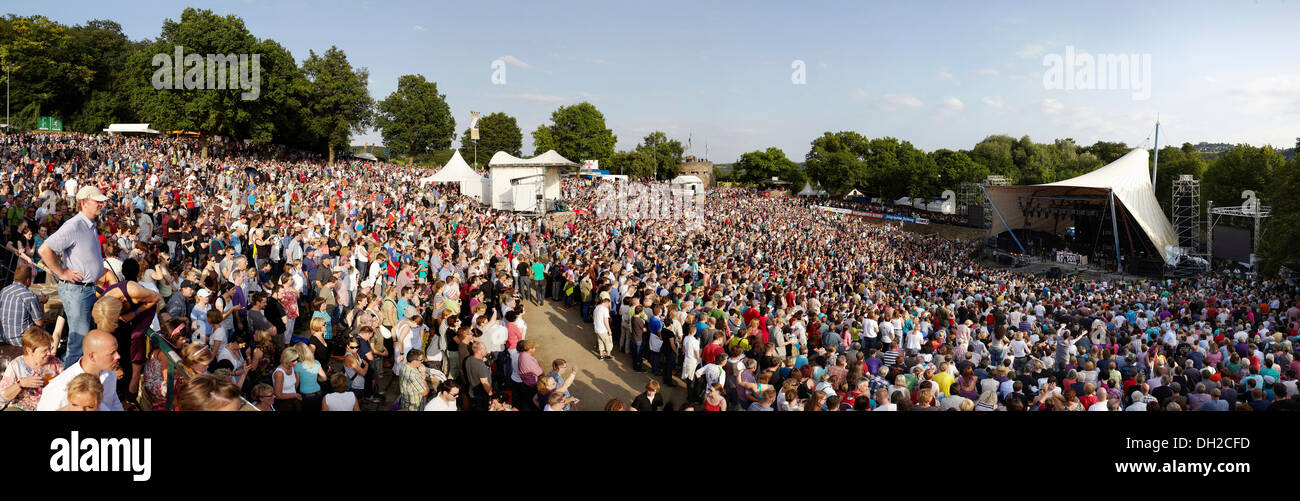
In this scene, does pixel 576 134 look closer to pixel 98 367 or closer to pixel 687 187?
pixel 687 187

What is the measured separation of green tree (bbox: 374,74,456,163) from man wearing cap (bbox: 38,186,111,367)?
55.7 meters

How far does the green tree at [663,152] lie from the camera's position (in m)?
75.6

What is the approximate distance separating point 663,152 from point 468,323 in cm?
7236

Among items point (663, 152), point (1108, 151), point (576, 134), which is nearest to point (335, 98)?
point (576, 134)

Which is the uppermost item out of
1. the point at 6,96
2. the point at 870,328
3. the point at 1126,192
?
the point at 6,96

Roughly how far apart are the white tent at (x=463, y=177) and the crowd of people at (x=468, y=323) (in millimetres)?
5678

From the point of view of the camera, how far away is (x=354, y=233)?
12.7m

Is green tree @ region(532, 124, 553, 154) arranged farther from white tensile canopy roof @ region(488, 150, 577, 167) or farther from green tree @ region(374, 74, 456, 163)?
white tensile canopy roof @ region(488, 150, 577, 167)

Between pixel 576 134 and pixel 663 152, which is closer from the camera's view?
pixel 576 134

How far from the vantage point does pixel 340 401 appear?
453 cm

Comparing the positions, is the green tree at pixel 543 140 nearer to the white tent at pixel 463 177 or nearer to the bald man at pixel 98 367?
the white tent at pixel 463 177

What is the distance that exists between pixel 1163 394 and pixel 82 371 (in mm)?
9557

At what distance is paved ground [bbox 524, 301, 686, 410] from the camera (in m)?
8.28
